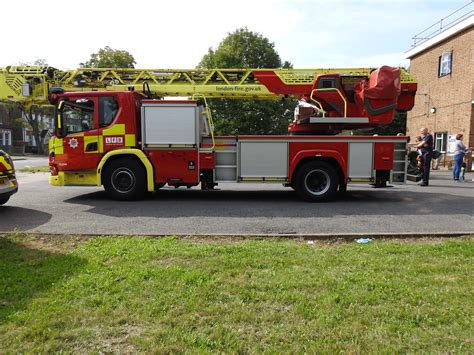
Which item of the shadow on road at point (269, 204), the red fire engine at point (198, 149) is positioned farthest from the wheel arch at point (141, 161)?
the shadow on road at point (269, 204)

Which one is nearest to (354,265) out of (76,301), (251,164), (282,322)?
(282,322)

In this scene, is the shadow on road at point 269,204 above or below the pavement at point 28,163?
above

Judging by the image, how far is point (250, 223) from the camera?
6988mm

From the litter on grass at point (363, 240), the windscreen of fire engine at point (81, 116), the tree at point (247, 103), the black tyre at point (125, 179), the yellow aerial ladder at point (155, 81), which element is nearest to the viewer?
the litter on grass at point (363, 240)

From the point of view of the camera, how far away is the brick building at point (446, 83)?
802 inches

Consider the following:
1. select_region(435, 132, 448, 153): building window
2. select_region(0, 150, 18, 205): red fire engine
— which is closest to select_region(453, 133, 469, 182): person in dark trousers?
select_region(435, 132, 448, 153): building window

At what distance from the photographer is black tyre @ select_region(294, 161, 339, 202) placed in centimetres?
924

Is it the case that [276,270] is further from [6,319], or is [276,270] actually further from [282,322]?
[6,319]

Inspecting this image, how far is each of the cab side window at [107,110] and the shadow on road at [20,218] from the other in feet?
8.61

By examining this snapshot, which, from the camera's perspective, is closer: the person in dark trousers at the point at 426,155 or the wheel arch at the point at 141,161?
the wheel arch at the point at 141,161

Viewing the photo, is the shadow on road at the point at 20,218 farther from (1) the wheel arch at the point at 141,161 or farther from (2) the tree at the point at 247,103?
(2) the tree at the point at 247,103

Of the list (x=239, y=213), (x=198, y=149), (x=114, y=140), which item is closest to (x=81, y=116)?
(x=114, y=140)

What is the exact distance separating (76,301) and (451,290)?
138 inches

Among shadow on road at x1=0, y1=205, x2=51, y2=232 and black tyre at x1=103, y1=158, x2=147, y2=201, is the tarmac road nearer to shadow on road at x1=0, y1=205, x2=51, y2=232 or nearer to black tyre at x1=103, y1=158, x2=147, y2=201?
shadow on road at x1=0, y1=205, x2=51, y2=232
